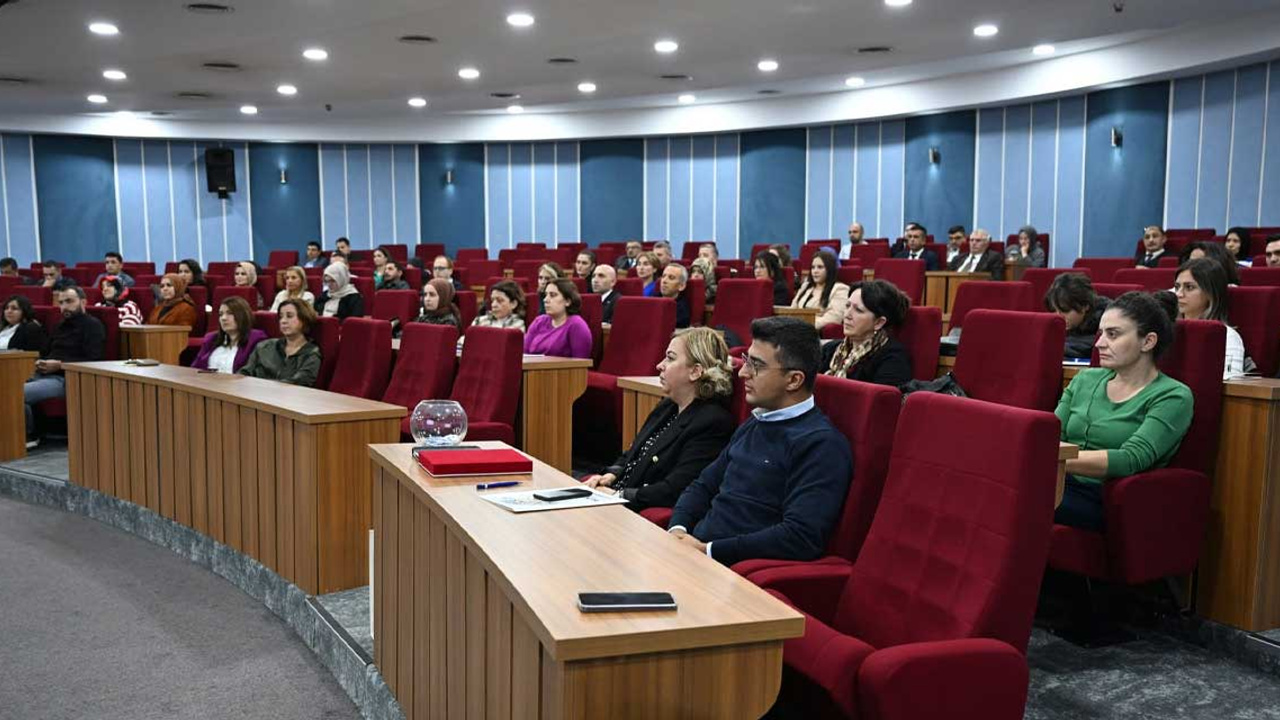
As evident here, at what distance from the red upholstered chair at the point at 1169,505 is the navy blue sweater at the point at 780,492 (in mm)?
1001

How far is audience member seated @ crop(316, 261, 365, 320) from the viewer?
7.89 meters

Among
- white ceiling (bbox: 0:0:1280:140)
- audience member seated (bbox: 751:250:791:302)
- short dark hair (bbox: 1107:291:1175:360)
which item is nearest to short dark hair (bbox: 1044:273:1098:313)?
short dark hair (bbox: 1107:291:1175:360)

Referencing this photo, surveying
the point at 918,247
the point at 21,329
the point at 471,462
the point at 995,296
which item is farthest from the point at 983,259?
the point at 471,462

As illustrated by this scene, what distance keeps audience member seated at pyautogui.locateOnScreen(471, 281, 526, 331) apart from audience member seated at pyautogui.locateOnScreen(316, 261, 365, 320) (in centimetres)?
207

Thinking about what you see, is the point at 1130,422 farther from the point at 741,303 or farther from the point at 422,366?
the point at 741,303

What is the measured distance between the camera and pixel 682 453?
10.0ft

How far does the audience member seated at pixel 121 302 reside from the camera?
802 cm

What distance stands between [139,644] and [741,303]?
3.89 meters

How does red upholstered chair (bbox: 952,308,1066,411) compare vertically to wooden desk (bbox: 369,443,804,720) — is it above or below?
above

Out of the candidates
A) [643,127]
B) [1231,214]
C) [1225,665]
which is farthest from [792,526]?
[643,127]

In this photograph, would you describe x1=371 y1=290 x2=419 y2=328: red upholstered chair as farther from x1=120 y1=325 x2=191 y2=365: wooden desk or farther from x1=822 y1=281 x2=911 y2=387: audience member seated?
x1=822 y1=281 x2=911 y2=387: audience member seated

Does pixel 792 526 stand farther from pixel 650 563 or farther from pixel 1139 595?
pixel 1139 595

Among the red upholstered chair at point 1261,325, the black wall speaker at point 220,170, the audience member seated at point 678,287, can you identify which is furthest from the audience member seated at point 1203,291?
the black wall speaker at point 220,170

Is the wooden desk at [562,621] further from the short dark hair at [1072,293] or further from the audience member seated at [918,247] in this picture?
the audience member seated at [918,247]
